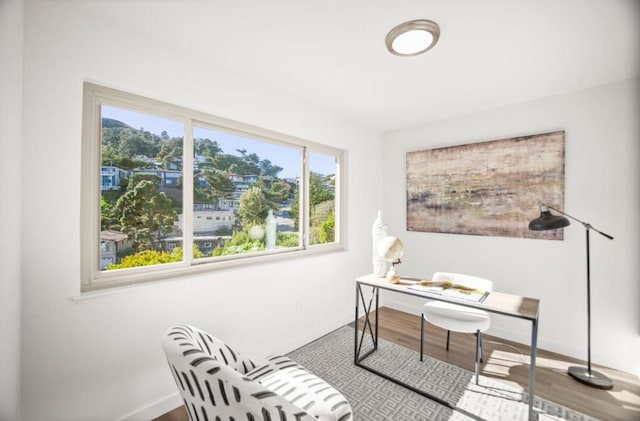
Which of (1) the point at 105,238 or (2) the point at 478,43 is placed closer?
(1) the point at 105,238

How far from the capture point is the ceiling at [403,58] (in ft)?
5.07

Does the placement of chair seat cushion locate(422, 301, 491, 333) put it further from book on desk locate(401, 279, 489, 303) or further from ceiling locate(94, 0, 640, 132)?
ceiling locate(94, 0, 640, 132)

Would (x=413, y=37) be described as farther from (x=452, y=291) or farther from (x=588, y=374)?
(x=588, y=374)

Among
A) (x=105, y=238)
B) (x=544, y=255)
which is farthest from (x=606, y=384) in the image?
(x=105, y=238)

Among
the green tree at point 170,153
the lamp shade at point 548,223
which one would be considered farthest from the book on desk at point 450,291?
the green tree at point 170,153

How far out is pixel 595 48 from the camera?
1915 mm

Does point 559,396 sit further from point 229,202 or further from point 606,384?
point 229,202

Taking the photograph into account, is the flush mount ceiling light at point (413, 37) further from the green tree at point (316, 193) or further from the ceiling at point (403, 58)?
the green tree at point (316, 193)

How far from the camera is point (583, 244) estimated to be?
8.39ft

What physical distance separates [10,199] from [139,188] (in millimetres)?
746

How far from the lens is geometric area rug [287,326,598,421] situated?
185 centimetres

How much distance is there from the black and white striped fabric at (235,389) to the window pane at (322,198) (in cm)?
173

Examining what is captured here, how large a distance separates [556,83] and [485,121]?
711 millimetres

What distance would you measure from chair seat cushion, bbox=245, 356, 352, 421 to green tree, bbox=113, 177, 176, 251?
1.13 meters
